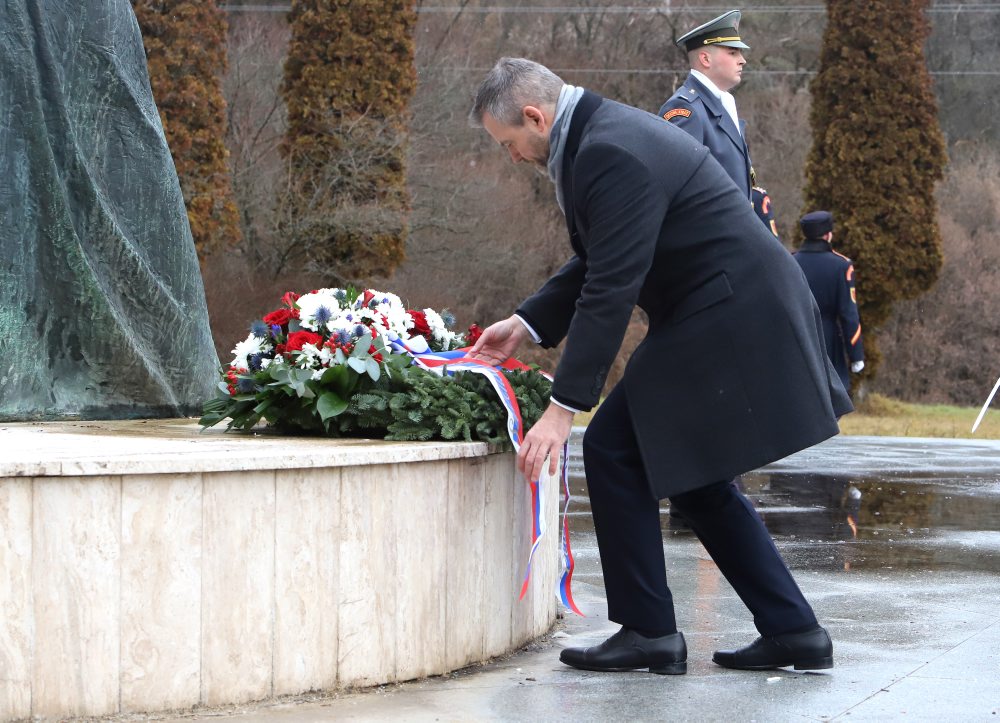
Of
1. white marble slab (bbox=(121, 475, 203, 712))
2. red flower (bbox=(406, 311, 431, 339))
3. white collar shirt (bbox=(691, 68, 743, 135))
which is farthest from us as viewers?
white collar shirt (bbox=(691, 68, 743, 135))

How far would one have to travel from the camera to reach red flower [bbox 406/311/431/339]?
15.5 ft

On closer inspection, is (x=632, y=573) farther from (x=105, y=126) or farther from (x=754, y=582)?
(x=105, y=126)

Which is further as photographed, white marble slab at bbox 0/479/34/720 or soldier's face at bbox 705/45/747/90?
soldier's face at bbox 705/45/747/90

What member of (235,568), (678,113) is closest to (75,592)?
(235,568)

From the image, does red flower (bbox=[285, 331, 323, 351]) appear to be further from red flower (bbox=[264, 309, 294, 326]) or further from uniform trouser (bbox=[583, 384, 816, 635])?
uniform trouser (bbox=[583, 384, 816, 635])

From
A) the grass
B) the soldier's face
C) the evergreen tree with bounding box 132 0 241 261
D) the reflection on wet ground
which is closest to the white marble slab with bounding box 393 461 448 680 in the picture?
the reflection on wet ground

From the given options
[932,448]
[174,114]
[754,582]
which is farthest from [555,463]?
[174,114]

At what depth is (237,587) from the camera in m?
3.49

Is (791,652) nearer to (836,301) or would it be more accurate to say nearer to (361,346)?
(361,346)

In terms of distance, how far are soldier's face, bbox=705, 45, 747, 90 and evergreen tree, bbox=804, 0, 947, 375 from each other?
14.2 m

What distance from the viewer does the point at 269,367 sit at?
14.1 feet

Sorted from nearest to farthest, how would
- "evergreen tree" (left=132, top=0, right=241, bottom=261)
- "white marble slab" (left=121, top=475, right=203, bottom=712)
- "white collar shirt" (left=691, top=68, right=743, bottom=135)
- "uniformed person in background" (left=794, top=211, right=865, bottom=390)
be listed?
"white marble slab" (left=121, top=475, right=203, bottom=712) < "white collar shirt" (left=691, top=68, right=743, bottom=135) < "uniformed person in background" (left=794, top=211, right=865, bottom=390) < "evergreen tree" (left=132, top=0, right=241, bottom=261)

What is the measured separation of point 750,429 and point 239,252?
19.0 meters

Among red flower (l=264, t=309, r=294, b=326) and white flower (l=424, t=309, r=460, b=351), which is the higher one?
red flower (l=264, t=309, r=294, b=326)
